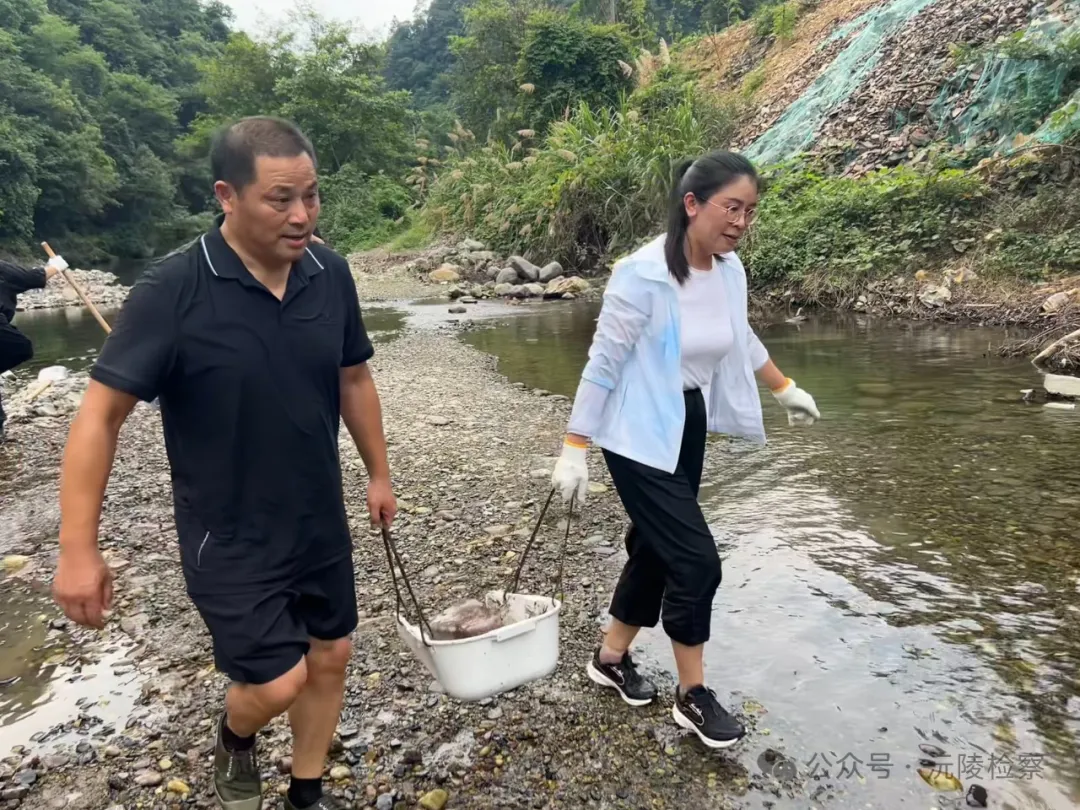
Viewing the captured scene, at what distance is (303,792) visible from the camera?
2.19 m

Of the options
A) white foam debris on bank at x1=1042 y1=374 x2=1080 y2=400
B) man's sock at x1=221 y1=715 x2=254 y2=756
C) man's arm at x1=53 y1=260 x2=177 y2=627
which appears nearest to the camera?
man's arm at x1=53 y1=260 x2=177 y2=627

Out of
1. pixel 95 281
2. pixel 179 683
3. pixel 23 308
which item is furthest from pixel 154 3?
pixel 179 683

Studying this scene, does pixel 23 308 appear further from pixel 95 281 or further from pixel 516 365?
pixel 516 365

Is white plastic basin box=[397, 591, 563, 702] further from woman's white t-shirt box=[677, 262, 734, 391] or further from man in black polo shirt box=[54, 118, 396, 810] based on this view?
woman's white t-shirt box=[677, 262, 734, 391]

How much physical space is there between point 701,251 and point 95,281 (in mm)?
31407

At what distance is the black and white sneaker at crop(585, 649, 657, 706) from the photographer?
2.80 m

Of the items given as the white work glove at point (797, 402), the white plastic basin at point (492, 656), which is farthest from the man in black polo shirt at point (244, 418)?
the white work glove at point (797, 402)

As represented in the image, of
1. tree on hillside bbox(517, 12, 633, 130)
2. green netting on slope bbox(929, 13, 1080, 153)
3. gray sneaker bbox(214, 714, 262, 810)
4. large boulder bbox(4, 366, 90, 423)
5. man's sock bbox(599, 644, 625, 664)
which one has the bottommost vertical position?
large boulder bbox(4, 366, 90, 423)

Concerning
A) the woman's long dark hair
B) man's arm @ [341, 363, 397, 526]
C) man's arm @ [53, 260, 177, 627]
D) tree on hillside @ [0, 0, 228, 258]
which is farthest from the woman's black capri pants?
tree on hillside @ [0, 0, 228, 258]

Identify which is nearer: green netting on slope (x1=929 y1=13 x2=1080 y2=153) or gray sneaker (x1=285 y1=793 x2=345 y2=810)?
gray sneaker (x1=285 y1=793 x2=345 y2=810)

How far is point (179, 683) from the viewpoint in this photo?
3053 millimetres

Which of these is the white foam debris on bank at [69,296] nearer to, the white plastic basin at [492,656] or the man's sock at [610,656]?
the man's sock at [610,656]

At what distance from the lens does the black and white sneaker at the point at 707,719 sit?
8.21ft

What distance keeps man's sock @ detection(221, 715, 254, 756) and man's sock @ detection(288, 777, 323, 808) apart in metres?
0.17
